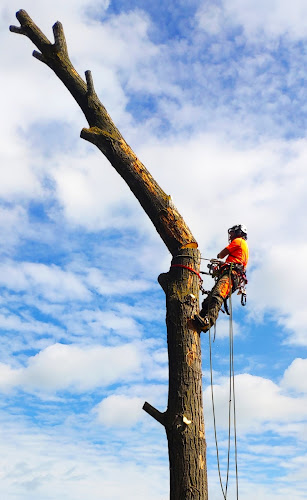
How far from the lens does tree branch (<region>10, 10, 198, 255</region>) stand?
7.07 meters

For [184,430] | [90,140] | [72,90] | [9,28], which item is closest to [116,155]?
[90,140]

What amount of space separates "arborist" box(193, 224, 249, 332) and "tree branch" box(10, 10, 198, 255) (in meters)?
0.95

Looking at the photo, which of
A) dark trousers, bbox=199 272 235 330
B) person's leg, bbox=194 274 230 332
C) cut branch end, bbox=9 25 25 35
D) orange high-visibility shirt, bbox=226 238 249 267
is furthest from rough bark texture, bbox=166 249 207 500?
cut branch end, bbox=9 25 25 35

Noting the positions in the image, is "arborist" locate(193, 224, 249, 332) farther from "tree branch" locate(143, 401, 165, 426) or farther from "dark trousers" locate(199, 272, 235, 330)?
"tree branch" locate(143, 401, 165, 426)

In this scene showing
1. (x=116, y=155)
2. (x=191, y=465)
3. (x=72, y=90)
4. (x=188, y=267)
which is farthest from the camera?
(x=72, y=90)

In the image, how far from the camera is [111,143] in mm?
7395

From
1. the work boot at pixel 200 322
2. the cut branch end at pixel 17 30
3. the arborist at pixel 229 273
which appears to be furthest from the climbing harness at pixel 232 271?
the cut branch end at pixel 17 30

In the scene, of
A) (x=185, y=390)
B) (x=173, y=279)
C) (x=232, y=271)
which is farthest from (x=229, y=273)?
(x=185, y=390)

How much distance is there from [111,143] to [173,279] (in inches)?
83.7

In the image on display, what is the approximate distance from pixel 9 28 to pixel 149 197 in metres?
3.90

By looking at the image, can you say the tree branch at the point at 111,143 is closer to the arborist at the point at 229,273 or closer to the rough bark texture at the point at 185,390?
the rough bark texture at the point at 185,390

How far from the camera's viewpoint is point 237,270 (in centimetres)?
819

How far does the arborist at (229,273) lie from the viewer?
7410 mm

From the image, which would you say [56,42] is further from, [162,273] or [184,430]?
[184,430]
